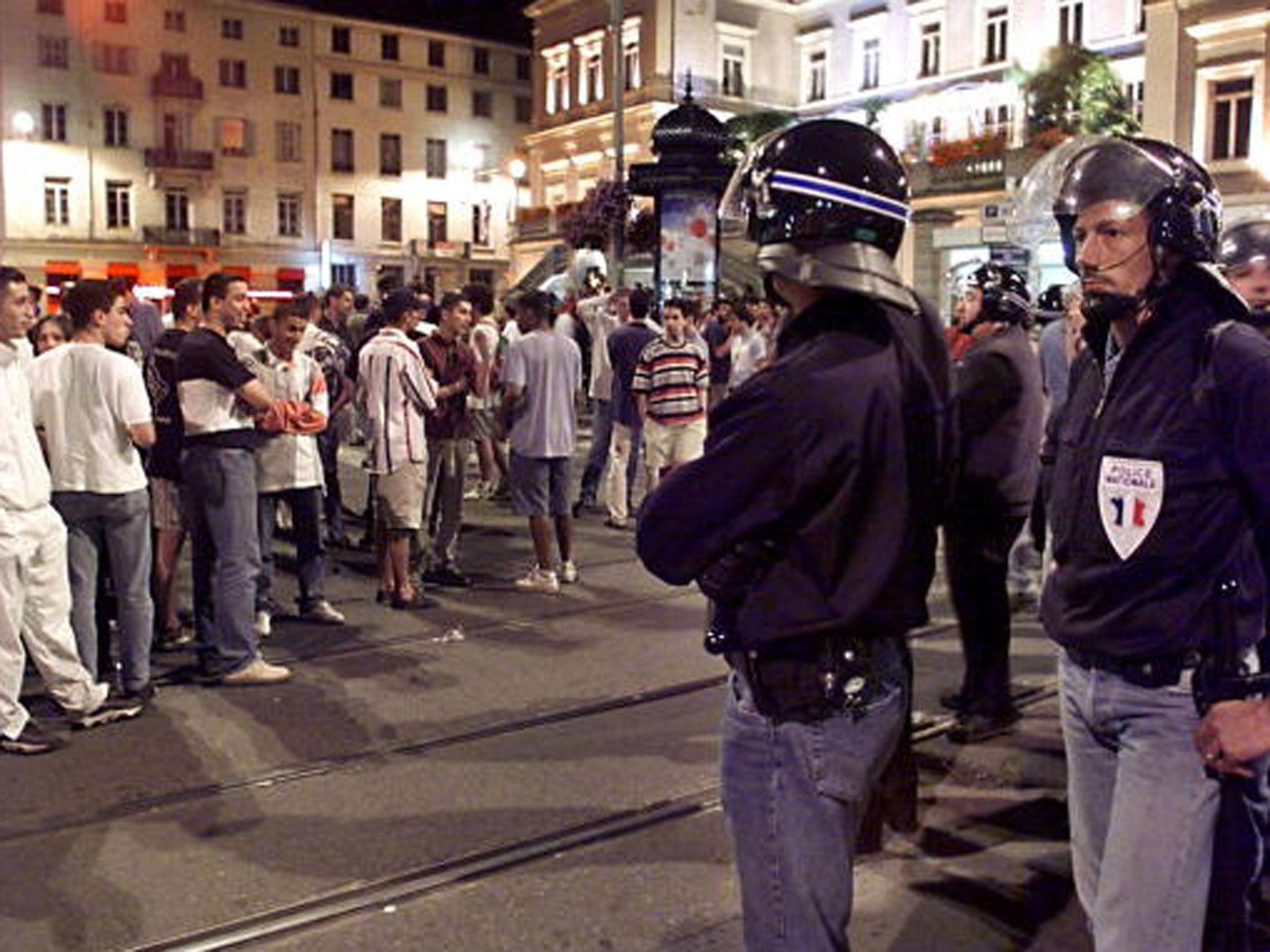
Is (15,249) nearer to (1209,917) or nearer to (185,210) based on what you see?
(185,210)

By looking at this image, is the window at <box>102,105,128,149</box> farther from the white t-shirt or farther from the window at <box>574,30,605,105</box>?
the white t-shirt

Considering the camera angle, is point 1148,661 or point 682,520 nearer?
point 682,520

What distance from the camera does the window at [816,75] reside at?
5803cm

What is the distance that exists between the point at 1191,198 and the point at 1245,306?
10.1 inches

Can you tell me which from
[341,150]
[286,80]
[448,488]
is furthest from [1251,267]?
[341,150]

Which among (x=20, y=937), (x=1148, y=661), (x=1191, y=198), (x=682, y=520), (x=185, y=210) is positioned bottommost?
(x=20, y=937)

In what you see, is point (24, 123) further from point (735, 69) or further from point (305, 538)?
point (305, 538)

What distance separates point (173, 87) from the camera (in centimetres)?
6262

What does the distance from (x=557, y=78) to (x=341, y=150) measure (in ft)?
40.8

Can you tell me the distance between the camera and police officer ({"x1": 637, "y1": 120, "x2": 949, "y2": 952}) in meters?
2.40

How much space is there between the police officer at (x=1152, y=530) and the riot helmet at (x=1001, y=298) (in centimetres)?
→ 372

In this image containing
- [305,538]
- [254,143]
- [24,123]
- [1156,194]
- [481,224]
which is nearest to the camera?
[1156,194]

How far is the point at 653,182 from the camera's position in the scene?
16.6 metres

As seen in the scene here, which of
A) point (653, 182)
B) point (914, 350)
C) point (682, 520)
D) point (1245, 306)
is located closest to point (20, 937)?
point (682, 520)
